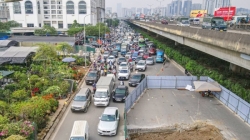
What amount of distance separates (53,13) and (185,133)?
3443 inches

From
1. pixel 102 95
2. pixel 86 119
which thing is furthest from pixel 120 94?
pixel 86 119

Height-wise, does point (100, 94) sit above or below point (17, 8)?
below

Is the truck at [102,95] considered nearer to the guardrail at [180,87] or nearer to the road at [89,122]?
the road at [89,122]

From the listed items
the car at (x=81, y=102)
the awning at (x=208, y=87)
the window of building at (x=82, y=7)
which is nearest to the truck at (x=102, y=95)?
the car at (x=81, y=102)

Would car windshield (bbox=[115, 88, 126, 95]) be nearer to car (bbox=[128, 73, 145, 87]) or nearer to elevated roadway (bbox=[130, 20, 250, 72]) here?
car (bbox=[128, 73, 145, 87])

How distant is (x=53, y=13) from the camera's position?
89938 mm

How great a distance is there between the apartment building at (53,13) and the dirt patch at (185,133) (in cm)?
7717

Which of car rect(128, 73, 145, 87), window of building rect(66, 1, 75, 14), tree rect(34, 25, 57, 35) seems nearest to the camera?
car rect(128, 73, 145, 87)

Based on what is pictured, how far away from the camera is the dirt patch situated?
41.5 feet

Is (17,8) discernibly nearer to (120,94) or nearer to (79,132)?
(120,94)

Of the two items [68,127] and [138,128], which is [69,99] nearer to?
[68,127]

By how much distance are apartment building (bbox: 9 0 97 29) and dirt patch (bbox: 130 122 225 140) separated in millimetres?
77172

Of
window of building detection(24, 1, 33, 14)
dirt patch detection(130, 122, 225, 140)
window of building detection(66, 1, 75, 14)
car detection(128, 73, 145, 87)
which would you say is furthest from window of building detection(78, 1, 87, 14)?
dirt patch detection(130, 122, 225, 140)

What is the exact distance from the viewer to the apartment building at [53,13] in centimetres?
8362
